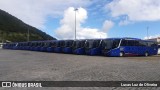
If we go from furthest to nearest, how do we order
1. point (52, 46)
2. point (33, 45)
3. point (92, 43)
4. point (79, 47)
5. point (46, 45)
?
1. point (33, 45)
2. point (46, 45)
3. point (52, 46)
4. point (79, 47)
5. point (92, 43)

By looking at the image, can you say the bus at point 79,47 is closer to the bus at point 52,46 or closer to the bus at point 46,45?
the bus at point 52,46

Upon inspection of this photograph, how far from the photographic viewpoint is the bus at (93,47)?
41.4 metres

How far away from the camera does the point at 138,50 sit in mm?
41844

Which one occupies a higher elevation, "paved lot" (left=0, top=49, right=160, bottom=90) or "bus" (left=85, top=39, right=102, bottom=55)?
"bus" (left=85, top=39, right=102, bottom=55)

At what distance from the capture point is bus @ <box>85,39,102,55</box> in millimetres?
41391

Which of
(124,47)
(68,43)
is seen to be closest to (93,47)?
(124,47)

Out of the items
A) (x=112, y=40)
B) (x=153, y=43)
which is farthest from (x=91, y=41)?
(x=153, y=43)

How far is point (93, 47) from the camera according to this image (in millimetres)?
42219

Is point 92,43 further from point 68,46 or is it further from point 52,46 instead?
Result: point 52,46

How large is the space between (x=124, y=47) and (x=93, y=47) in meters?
4.83

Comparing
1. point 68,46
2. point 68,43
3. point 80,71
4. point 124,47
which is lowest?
point 80,71

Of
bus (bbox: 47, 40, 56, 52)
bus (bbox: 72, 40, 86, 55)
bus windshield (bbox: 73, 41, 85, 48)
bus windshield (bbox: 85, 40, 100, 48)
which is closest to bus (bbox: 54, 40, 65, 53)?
bus (bbox: 47, 40, 56, 52)

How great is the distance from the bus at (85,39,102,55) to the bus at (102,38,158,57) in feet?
4.09

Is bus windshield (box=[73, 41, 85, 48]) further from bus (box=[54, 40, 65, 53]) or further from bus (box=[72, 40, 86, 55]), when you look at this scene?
bus (box=[54, 40, 65, 53])
